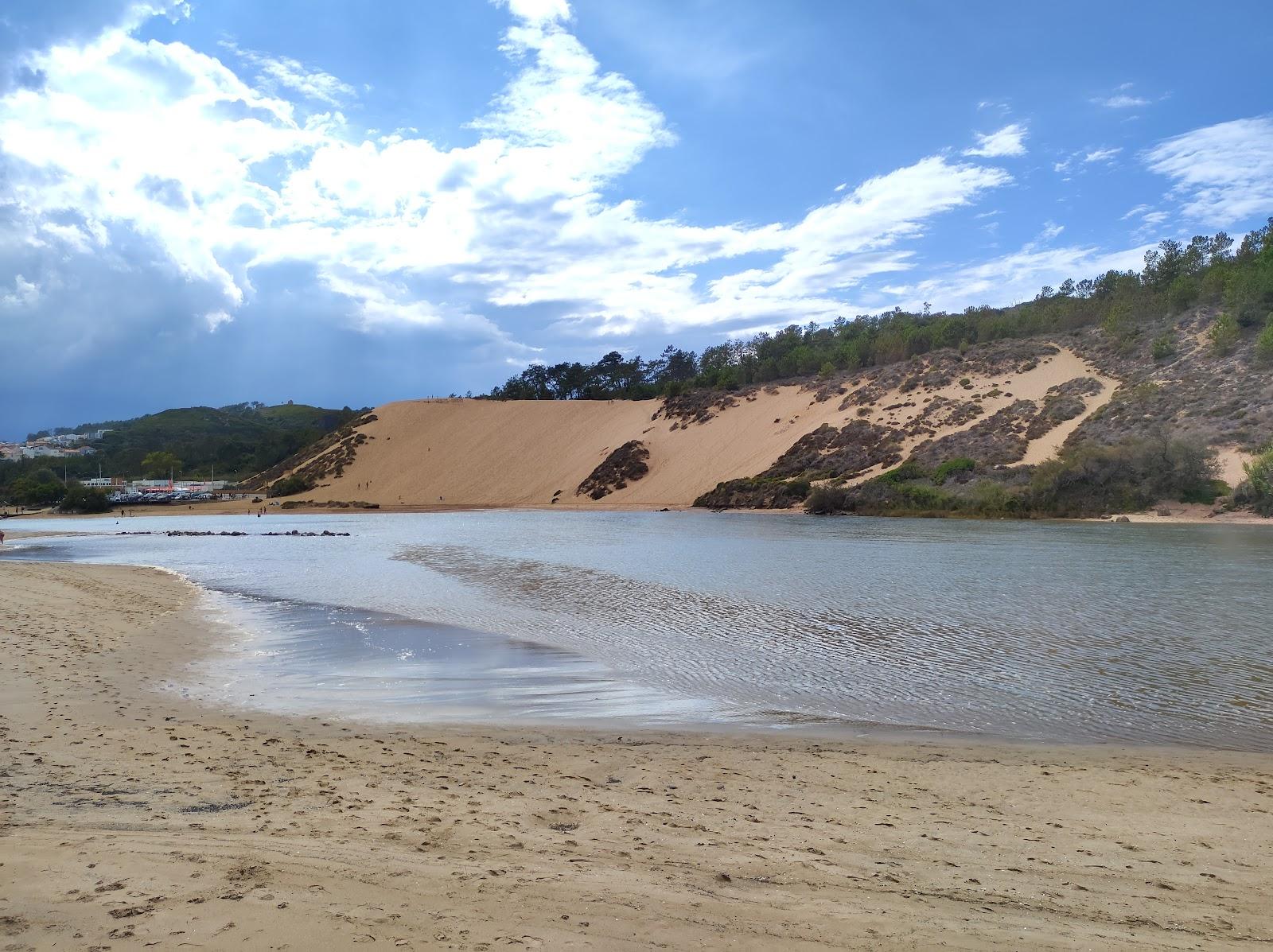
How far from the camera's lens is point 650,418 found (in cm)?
9062

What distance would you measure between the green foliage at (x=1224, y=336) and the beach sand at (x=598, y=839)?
179ft

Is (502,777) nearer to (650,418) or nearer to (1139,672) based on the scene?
(1139,672)

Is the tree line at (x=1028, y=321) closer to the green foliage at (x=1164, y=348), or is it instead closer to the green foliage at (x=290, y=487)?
the green foliage at (x=1164, y=348)

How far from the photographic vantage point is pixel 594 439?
91.0 metres

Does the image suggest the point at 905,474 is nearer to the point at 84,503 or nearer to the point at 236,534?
the point at 236,534

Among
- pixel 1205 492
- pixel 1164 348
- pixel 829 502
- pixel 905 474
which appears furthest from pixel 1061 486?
pixel 1164 348

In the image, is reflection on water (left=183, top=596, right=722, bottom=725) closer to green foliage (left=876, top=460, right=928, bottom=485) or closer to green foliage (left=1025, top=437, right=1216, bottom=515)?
green foliage (left=1025, top=437, right=1216, bottom=515)

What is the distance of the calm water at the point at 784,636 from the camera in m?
9.02

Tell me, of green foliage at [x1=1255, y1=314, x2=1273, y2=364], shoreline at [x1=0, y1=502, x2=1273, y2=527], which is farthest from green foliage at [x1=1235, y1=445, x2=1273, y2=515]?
green foliage at [x1=1255, y1=314, x2=1273, y2=364]

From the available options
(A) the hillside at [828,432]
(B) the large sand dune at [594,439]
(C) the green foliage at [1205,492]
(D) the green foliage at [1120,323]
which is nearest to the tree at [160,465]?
(A) the hillside at [828,432]

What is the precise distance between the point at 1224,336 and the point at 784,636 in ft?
170

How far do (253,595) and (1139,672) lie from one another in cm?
1673

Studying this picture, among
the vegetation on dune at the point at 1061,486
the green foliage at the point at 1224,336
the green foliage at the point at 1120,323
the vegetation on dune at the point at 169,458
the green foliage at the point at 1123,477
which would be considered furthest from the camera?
the vegetation on dune at the point at 169,458

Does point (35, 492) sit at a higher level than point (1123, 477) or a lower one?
higher
